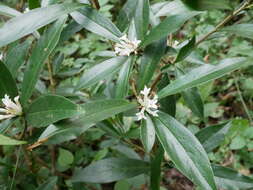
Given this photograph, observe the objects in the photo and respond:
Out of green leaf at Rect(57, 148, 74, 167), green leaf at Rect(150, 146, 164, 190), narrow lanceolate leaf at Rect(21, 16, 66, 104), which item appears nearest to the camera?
narrow lanceolate leaf at Rect(21, 16, 66, 104)

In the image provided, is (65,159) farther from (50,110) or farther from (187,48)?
(187,48)

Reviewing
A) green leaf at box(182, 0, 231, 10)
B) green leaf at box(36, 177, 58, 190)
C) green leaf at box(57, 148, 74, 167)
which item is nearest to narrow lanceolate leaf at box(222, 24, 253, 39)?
green leaf at box(182, 0, 231, 10)

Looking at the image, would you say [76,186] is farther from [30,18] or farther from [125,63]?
[30,18]

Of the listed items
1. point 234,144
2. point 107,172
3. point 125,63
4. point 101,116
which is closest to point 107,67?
point 125,63

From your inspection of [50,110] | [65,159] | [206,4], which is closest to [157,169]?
[50,110]

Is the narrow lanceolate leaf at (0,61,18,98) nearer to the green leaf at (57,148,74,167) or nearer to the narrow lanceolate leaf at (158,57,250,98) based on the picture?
the narrow lanceolate leaf at (158,57,250,98)
